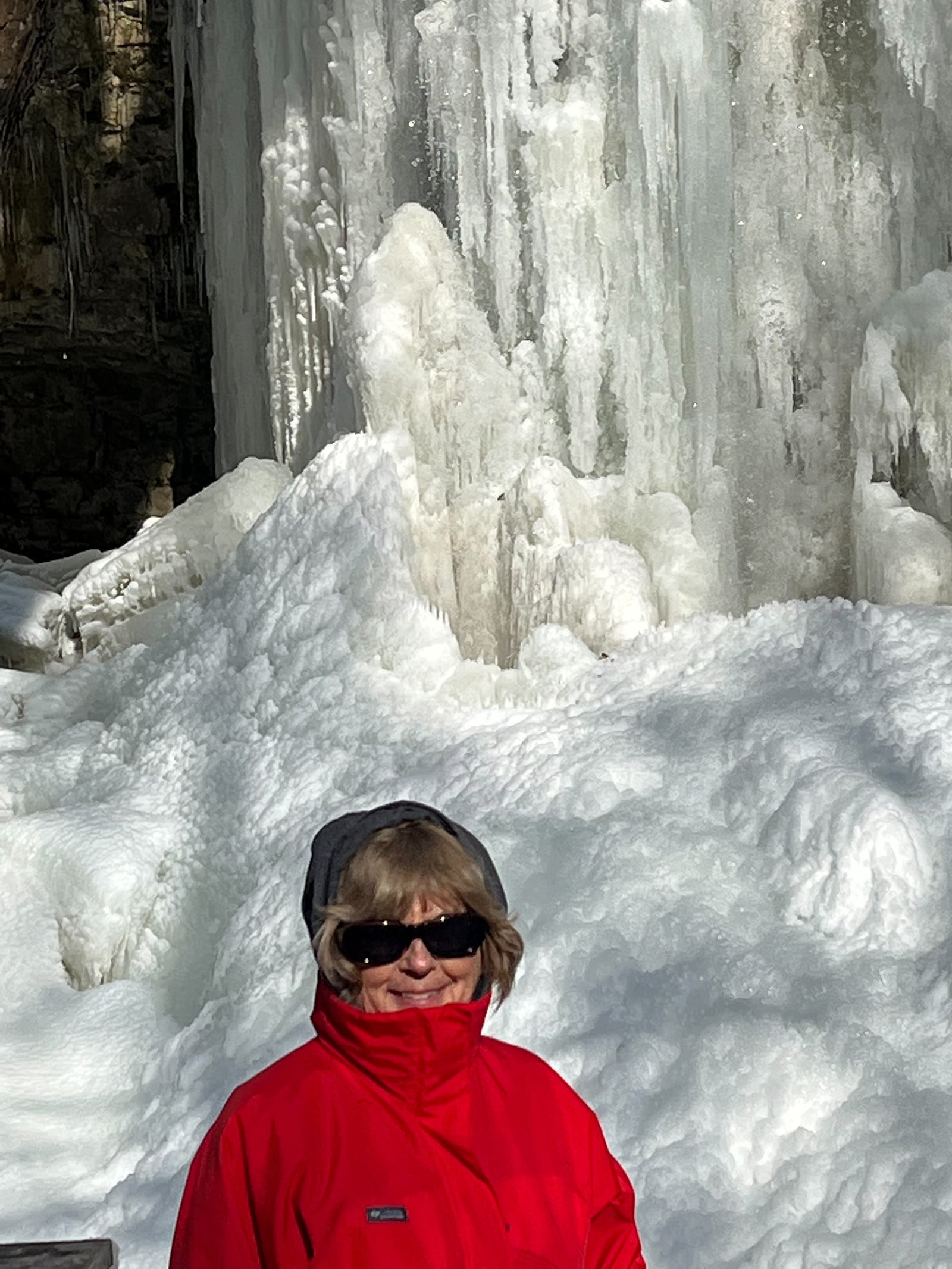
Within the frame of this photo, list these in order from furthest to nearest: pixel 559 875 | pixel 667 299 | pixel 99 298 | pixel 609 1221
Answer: pixel 99 298, pixel 667 299, pixel 559 875, pixel 609 1221

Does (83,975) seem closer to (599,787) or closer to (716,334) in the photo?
(599,787)

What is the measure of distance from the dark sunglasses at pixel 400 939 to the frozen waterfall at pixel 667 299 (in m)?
3.60

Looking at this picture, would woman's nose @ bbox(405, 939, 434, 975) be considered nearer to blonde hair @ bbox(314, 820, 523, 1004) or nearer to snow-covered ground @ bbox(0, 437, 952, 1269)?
blonde hair @ bbox(314, 820, 523, 1004)

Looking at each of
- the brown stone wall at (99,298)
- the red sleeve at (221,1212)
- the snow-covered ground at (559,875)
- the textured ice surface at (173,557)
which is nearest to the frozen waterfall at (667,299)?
the snow-covered ground at (559,875)

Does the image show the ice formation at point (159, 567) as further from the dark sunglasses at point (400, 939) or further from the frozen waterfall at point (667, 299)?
the dark sunglasses at point (400, 939)

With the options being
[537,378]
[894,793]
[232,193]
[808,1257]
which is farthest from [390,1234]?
[232,193]

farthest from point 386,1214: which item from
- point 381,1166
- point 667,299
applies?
point 667,299

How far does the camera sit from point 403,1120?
1.56 metres

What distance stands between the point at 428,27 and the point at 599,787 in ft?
10.7

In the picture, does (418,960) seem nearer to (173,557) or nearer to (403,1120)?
(403,1120)

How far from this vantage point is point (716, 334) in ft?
18.1

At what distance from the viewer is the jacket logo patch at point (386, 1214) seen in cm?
151

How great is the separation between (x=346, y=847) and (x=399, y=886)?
0.07 meters

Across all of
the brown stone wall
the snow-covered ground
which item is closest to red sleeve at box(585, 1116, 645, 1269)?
the snow-covered ground
